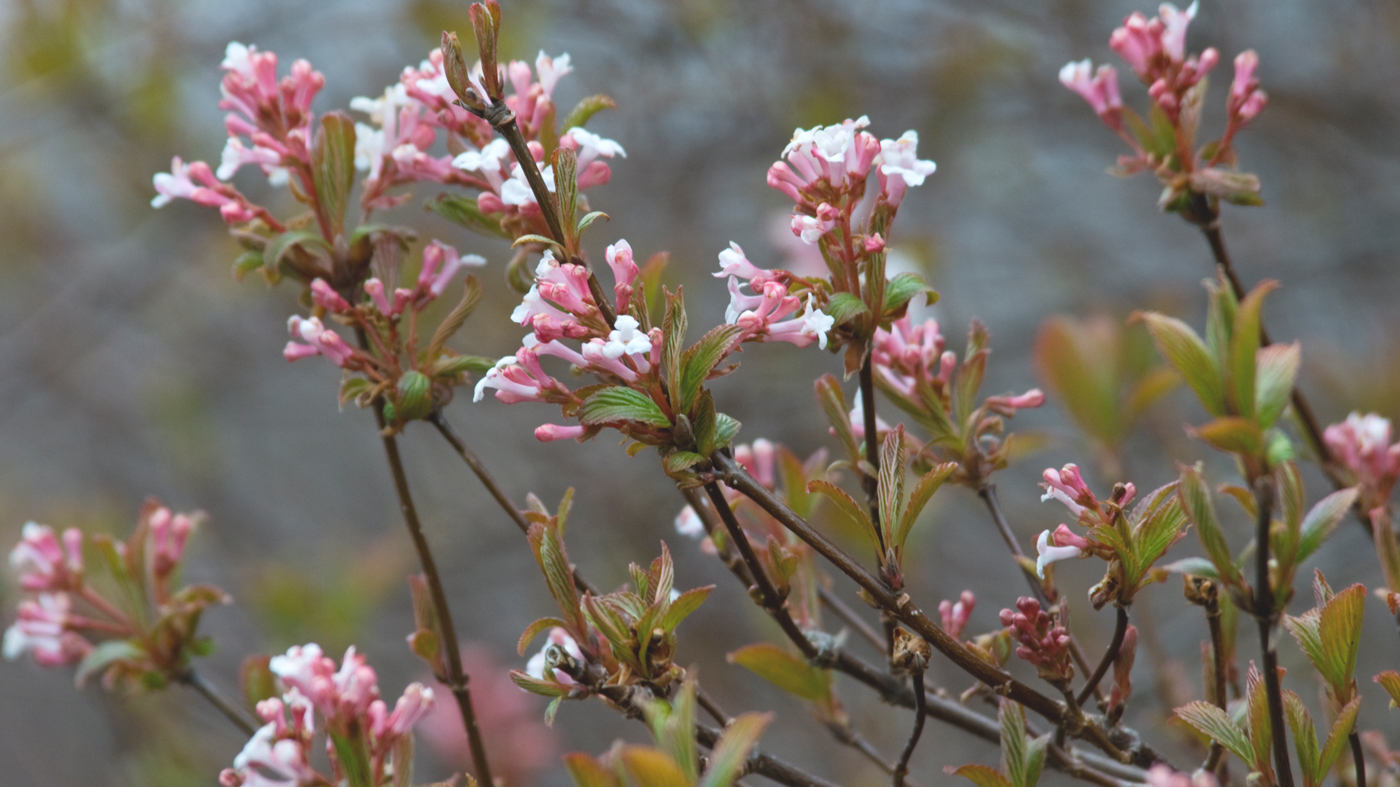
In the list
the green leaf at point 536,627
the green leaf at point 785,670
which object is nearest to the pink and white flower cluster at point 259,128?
the green leaf at point 536,627

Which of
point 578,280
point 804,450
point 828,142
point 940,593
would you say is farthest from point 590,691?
point 940,593

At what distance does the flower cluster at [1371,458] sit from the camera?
972 millimetres

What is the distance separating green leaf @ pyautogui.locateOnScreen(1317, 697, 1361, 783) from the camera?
64cm

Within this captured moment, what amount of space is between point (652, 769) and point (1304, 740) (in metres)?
0.44

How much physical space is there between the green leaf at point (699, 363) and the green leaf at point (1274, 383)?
0.29 m

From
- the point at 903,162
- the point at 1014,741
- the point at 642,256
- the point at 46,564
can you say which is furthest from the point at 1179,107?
the point at 642,256

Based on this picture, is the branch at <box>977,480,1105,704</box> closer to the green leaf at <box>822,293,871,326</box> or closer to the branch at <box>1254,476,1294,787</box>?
the branch at <box>1254,476,1294,787</box>

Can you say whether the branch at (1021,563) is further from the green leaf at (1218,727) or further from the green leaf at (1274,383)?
the green leaf at (1274,383)

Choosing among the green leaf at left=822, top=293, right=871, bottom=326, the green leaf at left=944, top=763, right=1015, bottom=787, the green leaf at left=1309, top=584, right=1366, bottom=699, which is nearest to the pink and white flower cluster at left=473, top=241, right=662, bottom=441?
the green leaf at left=822, top=293, right=871, bottom=326

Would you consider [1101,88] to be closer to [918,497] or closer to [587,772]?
[918,497]

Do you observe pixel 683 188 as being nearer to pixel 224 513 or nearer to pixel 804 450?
pixel 804 450

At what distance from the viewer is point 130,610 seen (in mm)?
1052

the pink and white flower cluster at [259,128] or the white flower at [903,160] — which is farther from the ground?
the pink and white flower cluster at [259,128]

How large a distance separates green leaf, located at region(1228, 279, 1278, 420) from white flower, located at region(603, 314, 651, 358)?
312 millimetres
